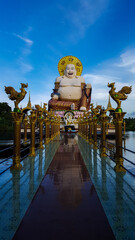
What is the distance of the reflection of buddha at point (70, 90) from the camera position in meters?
35.9

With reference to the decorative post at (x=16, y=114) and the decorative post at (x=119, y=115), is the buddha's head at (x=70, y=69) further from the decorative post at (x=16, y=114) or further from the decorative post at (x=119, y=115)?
the decorative post at (x=16, y=114)

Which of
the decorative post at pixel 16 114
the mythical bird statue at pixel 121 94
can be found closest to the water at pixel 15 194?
the decorative post at pixel 16 114

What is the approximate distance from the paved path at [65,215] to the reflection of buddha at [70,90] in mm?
32238

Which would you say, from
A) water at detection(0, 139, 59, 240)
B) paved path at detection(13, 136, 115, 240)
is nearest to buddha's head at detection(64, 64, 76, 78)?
water at detection(0, 139, 59, 240)

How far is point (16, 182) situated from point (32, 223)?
1792mm

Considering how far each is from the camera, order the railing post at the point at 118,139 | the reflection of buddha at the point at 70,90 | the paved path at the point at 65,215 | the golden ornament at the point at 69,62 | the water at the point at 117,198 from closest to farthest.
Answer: the paved path at the point at 65,215, the water at the point at 117,198, the railing post at the point at 118,139, the reflection of buddha at the point at 70,90, the golden ornament at the point at 69,62

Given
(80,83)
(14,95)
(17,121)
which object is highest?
(80,83)

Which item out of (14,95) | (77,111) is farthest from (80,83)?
(14,95)

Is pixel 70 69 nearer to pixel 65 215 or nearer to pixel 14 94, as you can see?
pixel 14 94

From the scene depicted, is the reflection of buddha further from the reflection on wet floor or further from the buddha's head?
the reflection on wet floor

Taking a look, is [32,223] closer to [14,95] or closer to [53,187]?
[53,187]

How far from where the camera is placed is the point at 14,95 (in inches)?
201

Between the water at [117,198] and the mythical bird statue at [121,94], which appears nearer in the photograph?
the water at [117,198]

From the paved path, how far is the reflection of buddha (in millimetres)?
32238
